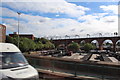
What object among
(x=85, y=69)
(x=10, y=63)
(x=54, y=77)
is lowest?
(x=54, y=77)

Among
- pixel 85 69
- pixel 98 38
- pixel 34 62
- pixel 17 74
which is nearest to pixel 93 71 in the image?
pixel 85 69

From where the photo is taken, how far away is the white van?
4.31 metres

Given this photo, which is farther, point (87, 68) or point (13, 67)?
point (87, 68)

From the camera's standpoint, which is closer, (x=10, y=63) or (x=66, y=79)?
(x=10, y=63)

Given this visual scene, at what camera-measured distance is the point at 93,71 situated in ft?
21.6

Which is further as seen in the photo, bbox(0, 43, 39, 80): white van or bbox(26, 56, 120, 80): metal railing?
bbox(26, 56, 120, 80): metal railing

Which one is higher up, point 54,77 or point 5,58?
point 5,58

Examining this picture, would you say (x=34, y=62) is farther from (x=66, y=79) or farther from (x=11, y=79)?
(x=11, y=79)

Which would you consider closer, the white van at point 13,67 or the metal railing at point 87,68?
the white van at point 13,67

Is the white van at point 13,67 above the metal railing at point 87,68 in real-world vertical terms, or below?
above

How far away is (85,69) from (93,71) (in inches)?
19.2

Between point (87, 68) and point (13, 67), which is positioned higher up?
point (13, 67)

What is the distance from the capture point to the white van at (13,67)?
4312 millimetres

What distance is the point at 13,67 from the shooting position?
483cm
